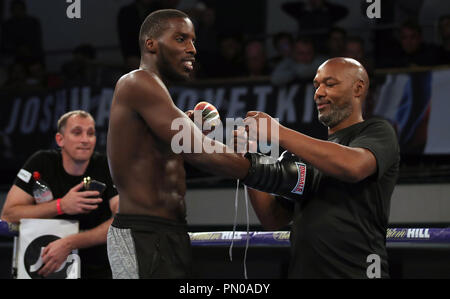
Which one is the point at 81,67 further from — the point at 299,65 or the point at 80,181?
the point at 80,181

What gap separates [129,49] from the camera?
7.04 metres

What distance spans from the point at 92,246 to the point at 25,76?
4676mm

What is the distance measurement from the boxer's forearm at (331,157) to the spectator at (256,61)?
3933mm

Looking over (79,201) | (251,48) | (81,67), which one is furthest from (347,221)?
(81,67)

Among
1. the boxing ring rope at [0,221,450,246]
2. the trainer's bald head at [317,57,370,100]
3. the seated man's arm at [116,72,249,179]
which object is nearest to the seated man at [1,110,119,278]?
the boxing ring rope at [0,221,450,246]

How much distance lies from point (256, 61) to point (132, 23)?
1462 millimetres

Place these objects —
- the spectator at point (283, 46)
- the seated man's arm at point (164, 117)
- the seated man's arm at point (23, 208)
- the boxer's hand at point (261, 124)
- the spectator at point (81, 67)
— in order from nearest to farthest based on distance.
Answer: the seated man's arm at point (164, 117) < the boxer's hand at point (261, 124) < the seated man's arm at point (23, 208) < the spectator at point (283, 46) < the spectator at point (81, 67)

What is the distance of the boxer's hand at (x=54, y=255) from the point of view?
3.32m

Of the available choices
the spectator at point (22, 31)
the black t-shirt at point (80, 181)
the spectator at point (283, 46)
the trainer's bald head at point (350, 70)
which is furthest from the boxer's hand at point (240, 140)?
the spectator at point (22, 31)

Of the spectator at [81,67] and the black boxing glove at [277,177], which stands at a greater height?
the spectator at [81,67]

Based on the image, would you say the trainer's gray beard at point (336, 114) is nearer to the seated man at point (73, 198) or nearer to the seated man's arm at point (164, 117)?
the seated man's arm at point (164, 117)

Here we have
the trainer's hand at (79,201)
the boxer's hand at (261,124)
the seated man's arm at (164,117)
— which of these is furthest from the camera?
the trainer's hand at (79,201)

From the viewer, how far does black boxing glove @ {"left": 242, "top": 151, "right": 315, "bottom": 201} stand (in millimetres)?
2443
